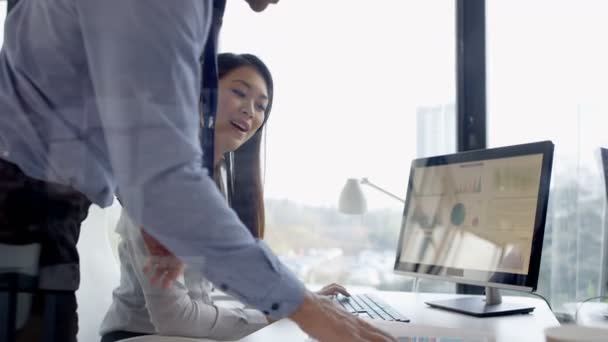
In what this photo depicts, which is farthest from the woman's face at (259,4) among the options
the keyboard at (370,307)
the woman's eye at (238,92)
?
the keyboard at (370,307)

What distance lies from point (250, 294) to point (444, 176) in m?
1.04

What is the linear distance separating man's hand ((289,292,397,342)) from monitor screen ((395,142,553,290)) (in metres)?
0.72

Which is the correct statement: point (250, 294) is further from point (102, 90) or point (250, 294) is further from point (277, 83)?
point (277, 83)

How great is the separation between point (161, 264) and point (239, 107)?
40 centimetres

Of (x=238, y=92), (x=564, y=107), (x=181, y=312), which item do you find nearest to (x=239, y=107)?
(x=238, y=92)

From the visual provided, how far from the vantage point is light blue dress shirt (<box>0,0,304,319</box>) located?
657 mm

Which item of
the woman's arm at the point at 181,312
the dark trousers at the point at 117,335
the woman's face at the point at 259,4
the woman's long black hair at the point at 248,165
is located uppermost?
the woman's face at the point at 259,4

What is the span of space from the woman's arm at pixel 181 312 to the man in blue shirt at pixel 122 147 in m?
0.06

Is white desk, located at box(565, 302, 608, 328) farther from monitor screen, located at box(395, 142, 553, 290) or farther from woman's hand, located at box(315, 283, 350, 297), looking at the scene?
woman's hand, located at box(315, 283, 350, 297)

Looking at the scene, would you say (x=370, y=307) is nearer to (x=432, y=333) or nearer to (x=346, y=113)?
(x=432, y=333)

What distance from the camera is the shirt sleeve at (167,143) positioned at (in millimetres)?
656

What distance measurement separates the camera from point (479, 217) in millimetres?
1468

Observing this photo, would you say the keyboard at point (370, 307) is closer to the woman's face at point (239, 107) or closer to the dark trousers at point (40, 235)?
the woman's face at point (239, 107)

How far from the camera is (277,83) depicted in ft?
4.21
